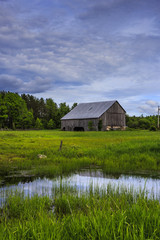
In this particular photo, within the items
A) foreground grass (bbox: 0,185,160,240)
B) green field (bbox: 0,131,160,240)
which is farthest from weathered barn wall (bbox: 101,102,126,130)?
foreground grass (bbox: 0,185,160,240)

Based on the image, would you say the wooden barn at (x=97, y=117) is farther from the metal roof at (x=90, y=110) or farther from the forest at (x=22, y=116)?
the forest at (x=22, y=116)

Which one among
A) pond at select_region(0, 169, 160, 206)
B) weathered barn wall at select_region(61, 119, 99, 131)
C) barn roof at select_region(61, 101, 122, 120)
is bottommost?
pond at select_region(0, 169, 160, 206)

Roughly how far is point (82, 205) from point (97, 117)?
54057 mm

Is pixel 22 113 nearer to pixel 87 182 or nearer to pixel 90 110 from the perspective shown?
pixel 90 110

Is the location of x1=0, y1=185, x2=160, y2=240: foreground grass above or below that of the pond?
above

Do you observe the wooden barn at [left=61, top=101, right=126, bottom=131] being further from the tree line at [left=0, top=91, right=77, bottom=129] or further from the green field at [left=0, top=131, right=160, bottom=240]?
the green field at [left=0, top=131, right=160, bottom=240]

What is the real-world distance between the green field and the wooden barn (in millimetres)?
42152

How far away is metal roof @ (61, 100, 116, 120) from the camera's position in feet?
206

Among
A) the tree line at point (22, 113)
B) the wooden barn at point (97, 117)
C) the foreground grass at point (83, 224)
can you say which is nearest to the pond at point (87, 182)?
the foreground grass at point (83, 224)

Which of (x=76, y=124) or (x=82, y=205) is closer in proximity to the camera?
(x=82, y=205)

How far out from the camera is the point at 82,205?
6.75m

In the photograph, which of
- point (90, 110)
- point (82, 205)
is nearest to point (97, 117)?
point (90, 110)

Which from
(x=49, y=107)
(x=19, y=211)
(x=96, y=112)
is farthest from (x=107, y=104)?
(x=19, y=211)

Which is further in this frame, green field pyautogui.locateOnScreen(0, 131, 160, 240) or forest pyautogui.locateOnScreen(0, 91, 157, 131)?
forest pyautogui.locateOnScreen(0, 91, 157, 131)
